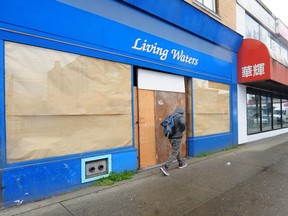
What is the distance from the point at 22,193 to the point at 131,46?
3.79 meters

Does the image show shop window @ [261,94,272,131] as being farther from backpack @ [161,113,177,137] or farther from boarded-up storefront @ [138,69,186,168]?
backpack @ [161,113,177,137]

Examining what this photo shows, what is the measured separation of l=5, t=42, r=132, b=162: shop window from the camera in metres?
3.58

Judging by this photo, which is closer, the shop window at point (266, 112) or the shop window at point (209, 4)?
the shop window at point (209, 4)

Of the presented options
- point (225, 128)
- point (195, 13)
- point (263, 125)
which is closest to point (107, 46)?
point (195, 13)

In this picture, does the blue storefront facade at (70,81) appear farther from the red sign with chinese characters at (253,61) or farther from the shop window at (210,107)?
the red sign with chinese characters at (253,61)

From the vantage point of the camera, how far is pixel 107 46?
4.81m

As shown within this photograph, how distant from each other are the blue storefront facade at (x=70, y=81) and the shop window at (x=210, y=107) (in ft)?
5.05

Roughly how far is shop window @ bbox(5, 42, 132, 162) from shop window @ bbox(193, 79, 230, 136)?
2982 mm

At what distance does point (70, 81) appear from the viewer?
13.9ft

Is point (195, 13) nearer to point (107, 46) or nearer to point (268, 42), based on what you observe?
point (107, 46)

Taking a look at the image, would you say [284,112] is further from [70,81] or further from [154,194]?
[70,81]

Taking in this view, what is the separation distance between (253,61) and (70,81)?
7453mm

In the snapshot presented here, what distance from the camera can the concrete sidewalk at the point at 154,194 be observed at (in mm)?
3410

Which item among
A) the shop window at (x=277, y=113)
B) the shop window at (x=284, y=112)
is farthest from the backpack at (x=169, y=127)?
the shop window at (x=284, y=112)
